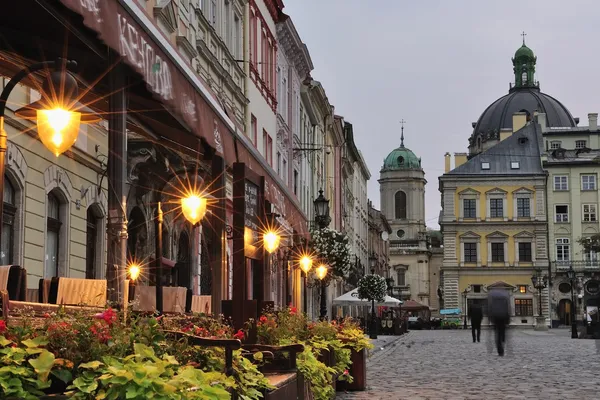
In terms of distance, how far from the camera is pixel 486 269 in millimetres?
99312

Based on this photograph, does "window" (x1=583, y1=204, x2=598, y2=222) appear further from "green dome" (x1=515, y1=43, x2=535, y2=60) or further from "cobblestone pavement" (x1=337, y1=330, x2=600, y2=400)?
"cobblestone pavement" (x1=337, y1=330, x2=600, y2=400)

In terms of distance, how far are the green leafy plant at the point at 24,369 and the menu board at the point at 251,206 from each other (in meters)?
5.55

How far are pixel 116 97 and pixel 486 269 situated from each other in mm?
92128

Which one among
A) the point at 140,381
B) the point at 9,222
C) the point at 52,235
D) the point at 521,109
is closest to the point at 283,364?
the point at 140,381

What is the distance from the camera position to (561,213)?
325 feet

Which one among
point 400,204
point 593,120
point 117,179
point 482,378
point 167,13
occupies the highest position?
point 593,120

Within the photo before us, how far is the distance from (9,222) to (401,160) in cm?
14631

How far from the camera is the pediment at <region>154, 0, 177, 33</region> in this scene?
2162 centimetres

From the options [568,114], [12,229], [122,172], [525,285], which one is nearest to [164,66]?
[122,172]

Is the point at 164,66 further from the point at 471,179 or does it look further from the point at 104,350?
the point at 471,179

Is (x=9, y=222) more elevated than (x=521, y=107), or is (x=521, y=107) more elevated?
(x=521, y=107)

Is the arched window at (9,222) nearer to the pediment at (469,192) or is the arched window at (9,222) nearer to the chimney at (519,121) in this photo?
the pediment at (469,192)

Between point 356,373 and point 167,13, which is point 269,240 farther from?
point 167,13

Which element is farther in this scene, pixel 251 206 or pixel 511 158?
pixel 511 158
